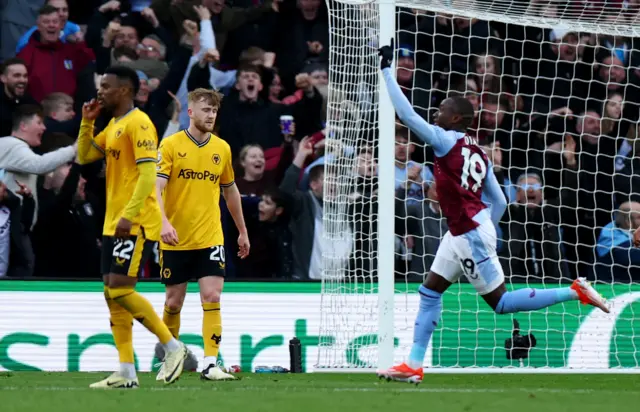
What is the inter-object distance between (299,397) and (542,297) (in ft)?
8.13

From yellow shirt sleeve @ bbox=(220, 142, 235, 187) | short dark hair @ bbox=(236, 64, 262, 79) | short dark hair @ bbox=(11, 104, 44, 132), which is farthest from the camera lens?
short dark hair @ bbox=(236, 64, 262, 79)

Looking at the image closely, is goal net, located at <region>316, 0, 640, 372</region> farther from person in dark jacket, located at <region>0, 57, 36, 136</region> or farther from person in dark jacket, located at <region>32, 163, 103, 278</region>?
person in dark jacket, located at <region>0, 57, 36, 136</region>

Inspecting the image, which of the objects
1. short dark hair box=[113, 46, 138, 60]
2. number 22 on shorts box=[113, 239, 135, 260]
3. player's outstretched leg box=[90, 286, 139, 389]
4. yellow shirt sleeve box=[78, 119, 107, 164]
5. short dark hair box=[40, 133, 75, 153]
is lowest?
player's outstretched leg box=[90, 286, 139, 389]

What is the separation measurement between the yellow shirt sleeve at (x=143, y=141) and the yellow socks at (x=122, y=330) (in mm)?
982

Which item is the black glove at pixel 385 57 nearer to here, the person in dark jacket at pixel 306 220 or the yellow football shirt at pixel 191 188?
the yellow football shirt at pixel 191 188

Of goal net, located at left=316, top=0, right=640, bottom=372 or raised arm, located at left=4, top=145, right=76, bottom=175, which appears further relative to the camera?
raised arm, located at left=4, top=145, right=76, bottom=175

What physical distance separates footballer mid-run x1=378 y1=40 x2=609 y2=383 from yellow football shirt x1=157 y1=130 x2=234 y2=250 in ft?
5.42

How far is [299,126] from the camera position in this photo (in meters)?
12.1

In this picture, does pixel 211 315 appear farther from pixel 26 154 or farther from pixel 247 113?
pixel 247 113

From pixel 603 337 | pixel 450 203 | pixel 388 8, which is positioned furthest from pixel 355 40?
pixel 603 337

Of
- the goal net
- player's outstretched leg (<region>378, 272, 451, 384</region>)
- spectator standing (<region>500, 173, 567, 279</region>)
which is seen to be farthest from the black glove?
spectator standing (<region>500, 173, 567, 279</region>)

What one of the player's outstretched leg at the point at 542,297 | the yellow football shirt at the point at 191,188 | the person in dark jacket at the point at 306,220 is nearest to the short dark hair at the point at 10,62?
the person in dark jacket at the point at 306,220

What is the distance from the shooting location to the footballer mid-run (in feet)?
26.2

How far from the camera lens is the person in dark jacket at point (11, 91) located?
11258 millimetres
